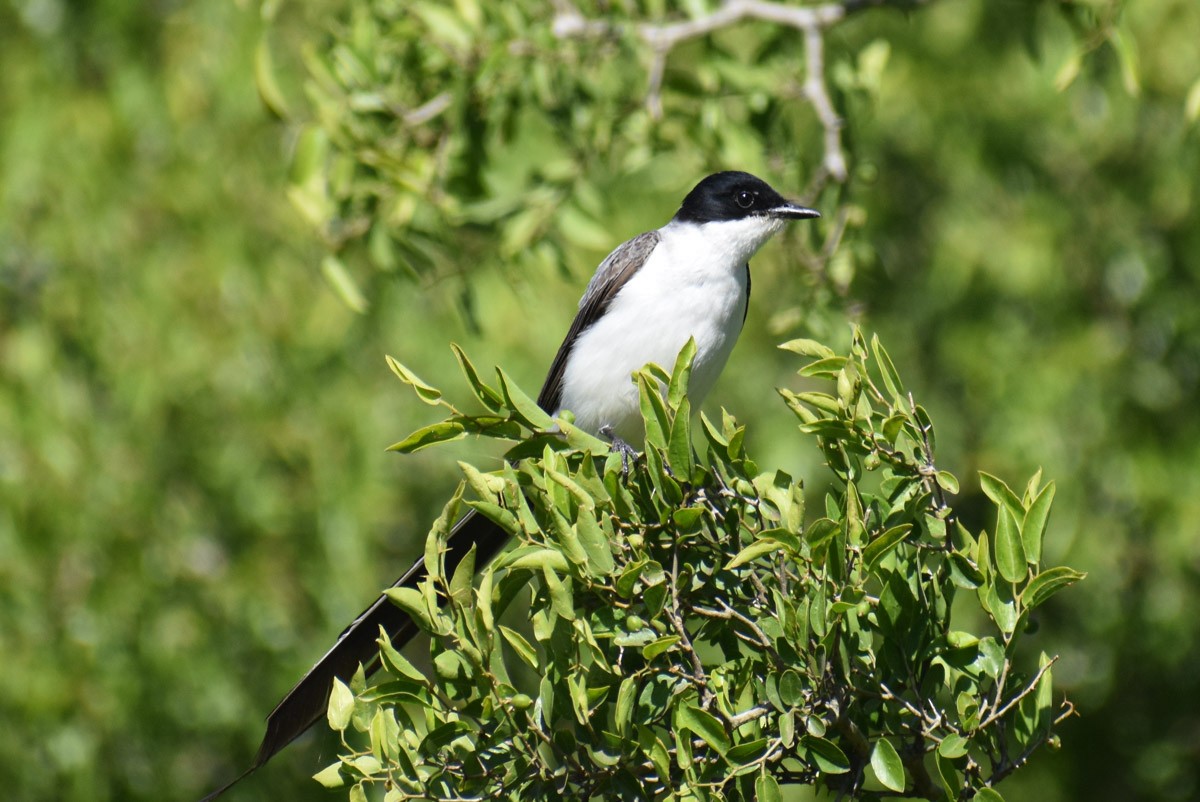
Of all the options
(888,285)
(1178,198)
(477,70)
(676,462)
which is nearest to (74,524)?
(477,70)

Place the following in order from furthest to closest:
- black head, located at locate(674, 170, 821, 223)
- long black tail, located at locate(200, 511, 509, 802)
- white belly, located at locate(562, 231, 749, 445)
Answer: black head, located at locate(674, 170, 821, 223)
white belly, located at locate(562, 231, 749, 445)
long black tail, located at locate(200, 511, 509, 802)

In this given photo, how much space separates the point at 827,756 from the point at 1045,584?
41cm

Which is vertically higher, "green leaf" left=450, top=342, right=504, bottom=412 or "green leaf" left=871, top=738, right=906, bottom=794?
"green leaf" left=450, top=342, right=504, bottom=412

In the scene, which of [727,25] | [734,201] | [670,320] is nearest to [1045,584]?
[670,320]

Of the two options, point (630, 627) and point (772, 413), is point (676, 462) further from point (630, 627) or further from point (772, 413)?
point (772, 413)

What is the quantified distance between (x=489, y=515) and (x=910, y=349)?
4.33 metres

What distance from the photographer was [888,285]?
6242 mm

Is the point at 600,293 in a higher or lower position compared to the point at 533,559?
lower

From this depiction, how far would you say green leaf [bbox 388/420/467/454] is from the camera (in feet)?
7.61

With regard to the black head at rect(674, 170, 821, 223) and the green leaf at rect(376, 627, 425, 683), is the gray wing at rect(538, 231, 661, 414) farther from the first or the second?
the green leaf at rect(376, 627, 425, 683)

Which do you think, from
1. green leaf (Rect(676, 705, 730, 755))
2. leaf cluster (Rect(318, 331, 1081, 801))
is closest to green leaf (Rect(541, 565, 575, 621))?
leaf cluster (Rect(318, 331, 1081, 801))

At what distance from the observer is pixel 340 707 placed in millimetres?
2270

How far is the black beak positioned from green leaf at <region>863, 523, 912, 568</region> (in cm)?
210

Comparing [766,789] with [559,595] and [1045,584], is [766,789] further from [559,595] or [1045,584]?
[1045,584]
